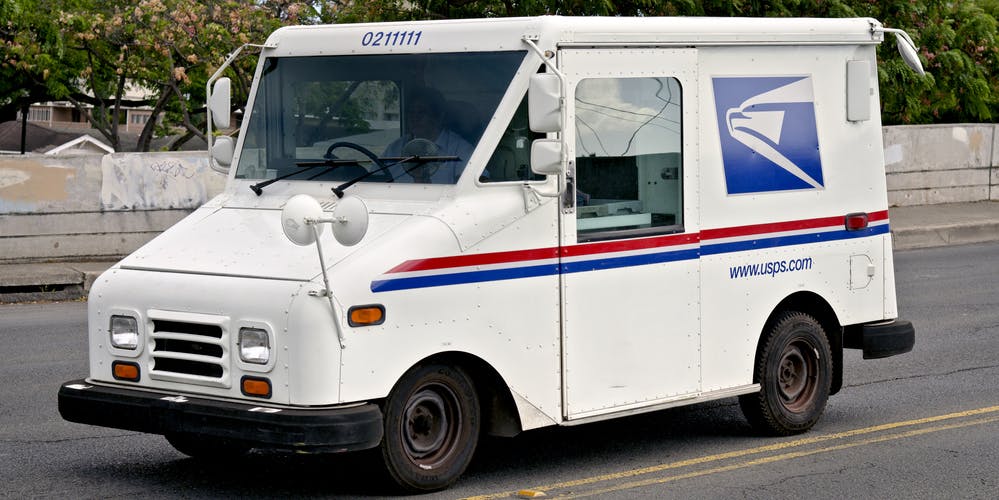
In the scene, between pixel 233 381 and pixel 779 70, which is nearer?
pixel 233 381

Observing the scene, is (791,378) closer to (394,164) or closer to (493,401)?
(493,401)

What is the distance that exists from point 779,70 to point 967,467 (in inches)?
97.3

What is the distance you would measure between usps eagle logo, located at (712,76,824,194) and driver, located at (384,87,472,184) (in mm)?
1693

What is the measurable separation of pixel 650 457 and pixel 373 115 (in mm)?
2418

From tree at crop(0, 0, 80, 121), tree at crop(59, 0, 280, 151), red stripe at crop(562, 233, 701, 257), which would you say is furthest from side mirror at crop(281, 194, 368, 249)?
tree at crop(0, 0, 80, 121)

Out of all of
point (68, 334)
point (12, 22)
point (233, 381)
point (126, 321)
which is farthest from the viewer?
point (12, 22)

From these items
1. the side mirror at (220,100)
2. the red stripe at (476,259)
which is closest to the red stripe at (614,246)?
the red stripe at (476,259)

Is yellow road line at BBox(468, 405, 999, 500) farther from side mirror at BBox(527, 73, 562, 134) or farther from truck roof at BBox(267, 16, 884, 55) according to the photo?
truck roof at BBox(267, 16, 884, 55)

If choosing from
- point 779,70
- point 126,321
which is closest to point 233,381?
point 126,321

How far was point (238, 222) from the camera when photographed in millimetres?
7352

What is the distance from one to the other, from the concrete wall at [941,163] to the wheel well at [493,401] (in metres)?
17.9

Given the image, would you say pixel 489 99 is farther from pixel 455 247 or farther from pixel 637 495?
pixel 637 495

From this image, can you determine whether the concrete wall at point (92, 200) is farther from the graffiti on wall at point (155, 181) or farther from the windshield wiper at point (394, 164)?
the windshield wiper at point (394, 164)

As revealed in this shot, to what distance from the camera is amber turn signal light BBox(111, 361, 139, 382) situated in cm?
688
